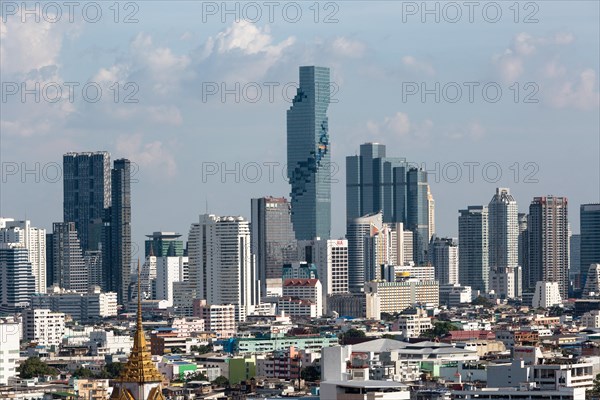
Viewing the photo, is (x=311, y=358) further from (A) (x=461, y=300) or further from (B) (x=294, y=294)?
(A) (x=461, y=300)

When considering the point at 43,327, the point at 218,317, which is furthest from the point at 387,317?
the point at 43,327

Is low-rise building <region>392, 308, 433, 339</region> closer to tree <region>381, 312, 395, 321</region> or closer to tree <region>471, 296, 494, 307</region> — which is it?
tree <region>381, 312, 395, 321</region>

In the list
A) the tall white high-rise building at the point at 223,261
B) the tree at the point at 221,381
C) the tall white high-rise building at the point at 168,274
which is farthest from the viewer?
the tall white high-rise building at the point at 168,274

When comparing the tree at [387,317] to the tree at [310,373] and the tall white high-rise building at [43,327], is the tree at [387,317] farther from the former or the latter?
the tree at [310,373]

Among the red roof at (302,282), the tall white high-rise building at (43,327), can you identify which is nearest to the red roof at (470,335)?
the tall white high-rise building at (43,327)

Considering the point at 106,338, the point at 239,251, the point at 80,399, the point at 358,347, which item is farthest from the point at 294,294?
the point at 80,399

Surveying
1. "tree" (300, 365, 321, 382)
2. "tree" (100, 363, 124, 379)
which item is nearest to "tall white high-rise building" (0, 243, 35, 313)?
"tree" (100, 363, 124, 379)

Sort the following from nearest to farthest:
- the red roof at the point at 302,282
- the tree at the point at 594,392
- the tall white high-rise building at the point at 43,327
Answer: the tree at the point at 594,392 < the tall white high-rise building at the point at 43,327 < the red roof at the point at 302,282
